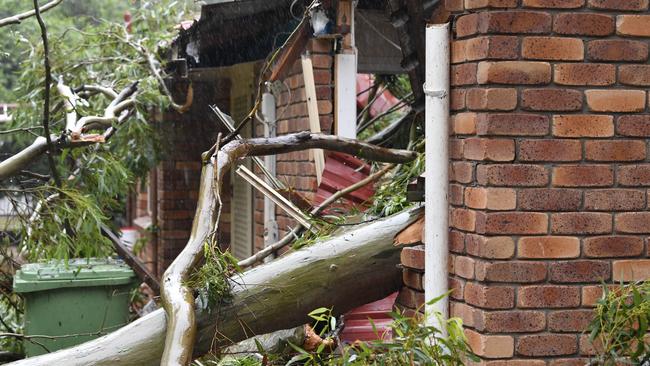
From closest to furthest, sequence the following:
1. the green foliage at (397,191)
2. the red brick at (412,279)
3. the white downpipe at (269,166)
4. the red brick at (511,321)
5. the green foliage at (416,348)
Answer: the green foliage at (416,348) → the red brick at (511,321) → the red brick at (412,279) → the green foliage at (397,191) → the white downpipe at (269,166)

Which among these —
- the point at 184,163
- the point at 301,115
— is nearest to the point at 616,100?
the point at 301,115

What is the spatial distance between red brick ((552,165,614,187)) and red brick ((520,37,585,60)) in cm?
41

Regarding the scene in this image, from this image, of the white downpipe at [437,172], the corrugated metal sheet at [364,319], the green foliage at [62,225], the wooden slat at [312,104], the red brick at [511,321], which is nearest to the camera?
the red brick at [511,321]

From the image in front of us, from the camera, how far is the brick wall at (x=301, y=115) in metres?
6.20

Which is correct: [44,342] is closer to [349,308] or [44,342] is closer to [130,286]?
[130,286]

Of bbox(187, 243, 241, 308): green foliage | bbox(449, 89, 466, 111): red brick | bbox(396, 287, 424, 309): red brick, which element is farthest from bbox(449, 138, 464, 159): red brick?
bbox(187, 243, 241, 308): green foliage

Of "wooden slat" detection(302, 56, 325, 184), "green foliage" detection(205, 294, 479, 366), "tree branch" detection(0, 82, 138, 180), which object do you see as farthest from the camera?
"wooden slat" detection(302, 56, 325, 184)

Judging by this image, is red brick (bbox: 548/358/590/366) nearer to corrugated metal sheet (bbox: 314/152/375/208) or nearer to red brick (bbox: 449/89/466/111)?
red brick (bbox: 449/89/466/111)

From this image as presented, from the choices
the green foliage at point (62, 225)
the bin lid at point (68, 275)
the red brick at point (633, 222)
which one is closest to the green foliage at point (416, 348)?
the red brick at point (633, 222)

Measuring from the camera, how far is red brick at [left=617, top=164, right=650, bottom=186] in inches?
135

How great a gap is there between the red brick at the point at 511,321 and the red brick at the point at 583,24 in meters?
1.06

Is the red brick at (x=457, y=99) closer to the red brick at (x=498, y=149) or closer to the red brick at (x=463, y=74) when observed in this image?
the red brick at (x=463, y=74)

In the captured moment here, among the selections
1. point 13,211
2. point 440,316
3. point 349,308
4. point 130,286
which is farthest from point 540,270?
point 13,211

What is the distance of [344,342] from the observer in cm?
443
